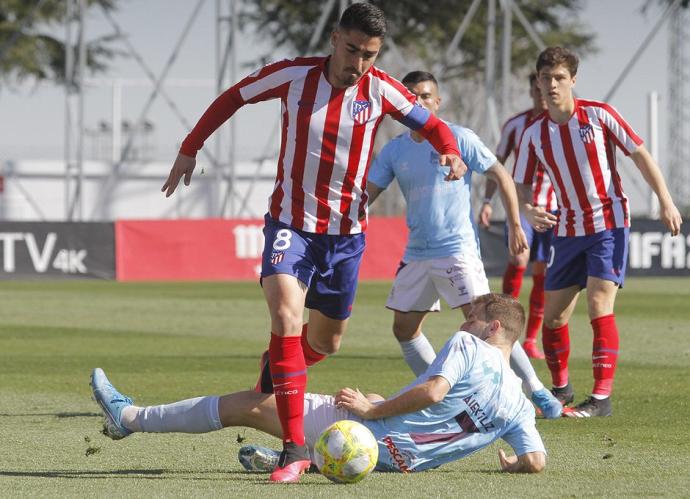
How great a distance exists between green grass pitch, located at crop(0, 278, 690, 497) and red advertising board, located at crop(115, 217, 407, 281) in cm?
466

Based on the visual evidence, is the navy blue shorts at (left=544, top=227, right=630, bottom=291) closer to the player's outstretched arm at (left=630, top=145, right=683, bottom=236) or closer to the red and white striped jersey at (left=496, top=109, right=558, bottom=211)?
the player's outstretched arm at (left=630, top=145, right=683, bottom=236)

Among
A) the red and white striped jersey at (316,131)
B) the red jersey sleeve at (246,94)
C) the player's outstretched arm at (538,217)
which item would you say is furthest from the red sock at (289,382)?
the player's outstretched arm at (538,217)

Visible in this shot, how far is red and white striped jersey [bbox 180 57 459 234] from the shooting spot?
20.8 ft

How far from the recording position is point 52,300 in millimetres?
19281

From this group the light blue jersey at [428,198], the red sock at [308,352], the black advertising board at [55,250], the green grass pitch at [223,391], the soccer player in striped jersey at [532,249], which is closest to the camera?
the green grass pitch at [223,391]

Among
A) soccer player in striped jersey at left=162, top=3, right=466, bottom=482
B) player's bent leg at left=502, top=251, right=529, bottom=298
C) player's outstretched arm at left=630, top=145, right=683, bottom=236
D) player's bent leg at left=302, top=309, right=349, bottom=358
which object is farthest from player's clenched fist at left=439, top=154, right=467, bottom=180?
player's bent leg at left=502, top=251, right=529, bottom=298

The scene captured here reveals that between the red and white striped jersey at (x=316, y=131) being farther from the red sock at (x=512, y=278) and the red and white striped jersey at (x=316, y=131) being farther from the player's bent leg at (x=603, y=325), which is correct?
the red sock at (x=512, y=278)

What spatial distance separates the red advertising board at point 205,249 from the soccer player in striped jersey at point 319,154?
17586mm

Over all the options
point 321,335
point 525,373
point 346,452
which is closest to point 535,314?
point 525,373

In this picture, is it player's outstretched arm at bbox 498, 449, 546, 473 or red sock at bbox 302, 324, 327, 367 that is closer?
player's outstretched arm at bbox 498, 449, 546, 473

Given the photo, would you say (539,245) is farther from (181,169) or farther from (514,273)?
(181,169)

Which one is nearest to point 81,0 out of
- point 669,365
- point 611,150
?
point 669,365

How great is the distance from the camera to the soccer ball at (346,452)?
218 inches

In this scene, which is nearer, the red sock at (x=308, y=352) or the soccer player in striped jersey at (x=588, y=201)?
the red sock at (x=308, y=352)
